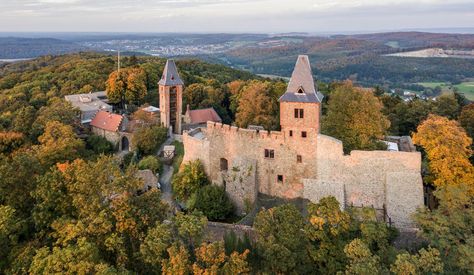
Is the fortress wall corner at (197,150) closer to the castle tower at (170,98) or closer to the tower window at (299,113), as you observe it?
the tower window at (299,113)

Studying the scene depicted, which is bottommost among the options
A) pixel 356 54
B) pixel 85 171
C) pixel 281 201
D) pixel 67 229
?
pixel 281 201

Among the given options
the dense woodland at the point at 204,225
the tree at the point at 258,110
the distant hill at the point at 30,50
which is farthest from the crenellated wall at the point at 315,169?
the distant hill at the point at 30,50

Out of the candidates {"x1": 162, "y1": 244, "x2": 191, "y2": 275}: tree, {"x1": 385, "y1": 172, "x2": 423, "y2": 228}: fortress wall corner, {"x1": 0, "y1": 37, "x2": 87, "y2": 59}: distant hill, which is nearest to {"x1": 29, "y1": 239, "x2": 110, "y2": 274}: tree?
{"x1": 162, "y1": 244, "x2": 191, "y2": 275}: tree

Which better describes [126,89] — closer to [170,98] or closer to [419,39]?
[170,98]

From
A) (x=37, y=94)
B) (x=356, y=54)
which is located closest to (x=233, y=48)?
(x=356, y=54)

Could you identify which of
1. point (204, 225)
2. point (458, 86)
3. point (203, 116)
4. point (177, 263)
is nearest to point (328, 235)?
point (204, 225)

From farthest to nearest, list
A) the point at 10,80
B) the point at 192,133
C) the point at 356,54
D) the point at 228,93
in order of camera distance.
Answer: the point at 356,54 → the point at 10,80 → the point at 228,93 → the point at 192,133

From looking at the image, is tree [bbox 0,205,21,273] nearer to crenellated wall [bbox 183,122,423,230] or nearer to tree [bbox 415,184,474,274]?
crenellated wall [bbox 183,122,423,230]

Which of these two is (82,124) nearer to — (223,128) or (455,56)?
(223,128)
